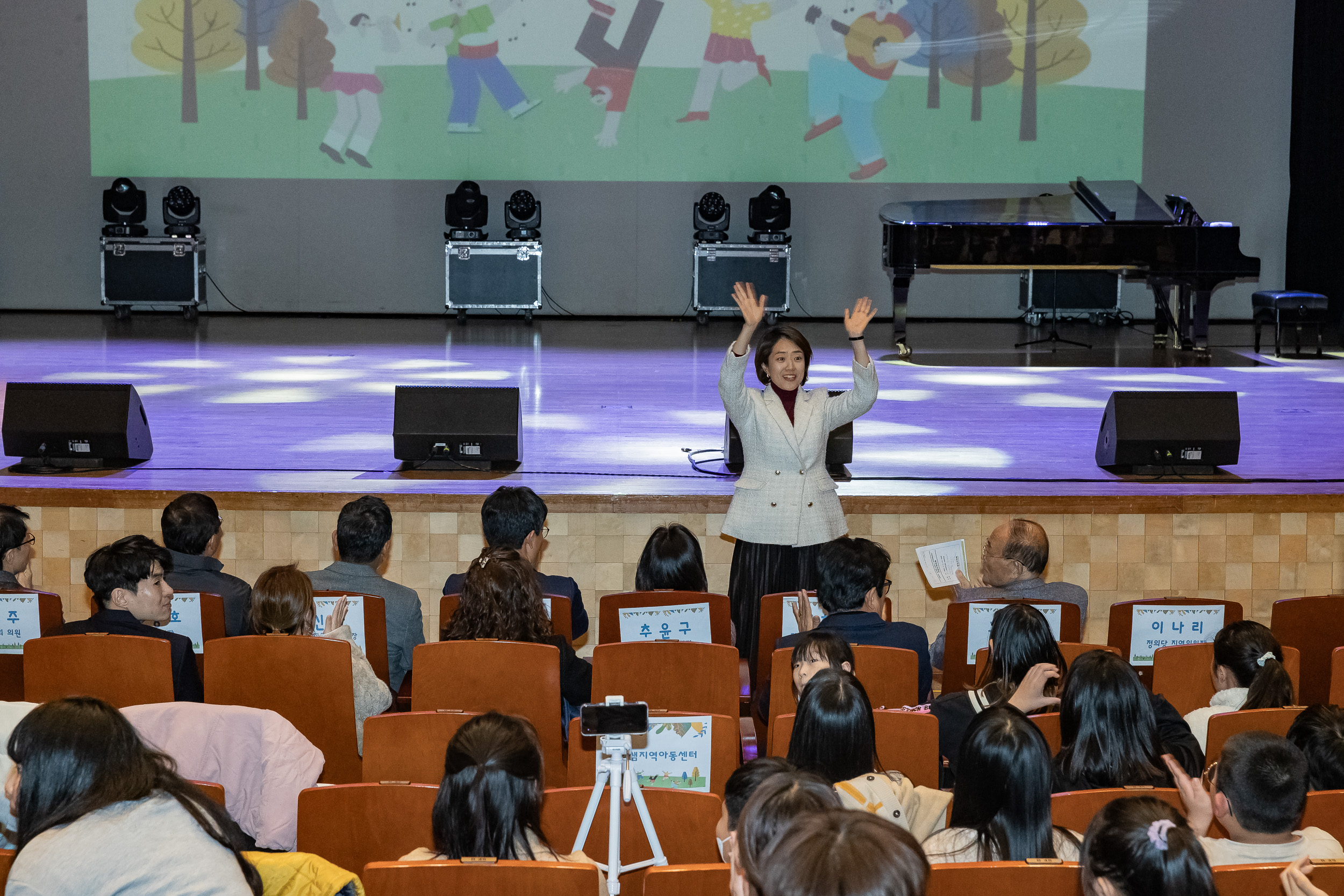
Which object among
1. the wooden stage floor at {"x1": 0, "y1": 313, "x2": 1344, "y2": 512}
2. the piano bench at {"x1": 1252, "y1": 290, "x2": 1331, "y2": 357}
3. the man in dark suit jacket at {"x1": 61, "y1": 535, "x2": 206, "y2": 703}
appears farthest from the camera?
the piano bench at {"x1": 1252, "y1": 290, "x2": 1331, "y2": 357}

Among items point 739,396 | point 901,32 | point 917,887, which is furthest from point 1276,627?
point 901,32

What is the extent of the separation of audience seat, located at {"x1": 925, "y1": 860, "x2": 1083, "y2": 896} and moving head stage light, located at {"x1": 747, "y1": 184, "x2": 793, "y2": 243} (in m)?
11.5

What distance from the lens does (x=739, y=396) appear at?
13.7 ft

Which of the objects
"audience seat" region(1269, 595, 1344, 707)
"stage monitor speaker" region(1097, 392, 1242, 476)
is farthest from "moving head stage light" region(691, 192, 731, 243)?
"audience seat" region(1269, 595, 1344, 707)

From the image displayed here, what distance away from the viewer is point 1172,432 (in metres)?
6.00

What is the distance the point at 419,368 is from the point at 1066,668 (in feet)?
23.3

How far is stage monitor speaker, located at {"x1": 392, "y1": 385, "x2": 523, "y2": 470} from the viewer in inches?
238

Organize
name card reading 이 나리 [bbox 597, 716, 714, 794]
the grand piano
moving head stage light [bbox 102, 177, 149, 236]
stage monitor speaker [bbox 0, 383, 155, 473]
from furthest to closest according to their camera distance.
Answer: moving head stage light [bbox 102, 177, 149, 236] → the grand piano → stage monitor speaker [bbox 0, 383, 155, 473] → name card reading 이 나리 [bbox 597, 716, 714, 794]

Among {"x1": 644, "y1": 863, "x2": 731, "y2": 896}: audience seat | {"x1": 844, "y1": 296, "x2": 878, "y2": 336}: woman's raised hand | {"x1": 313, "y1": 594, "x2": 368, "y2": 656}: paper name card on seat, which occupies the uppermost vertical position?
{"x1": 844, "y1": 296, "x2": 878, "y2": 336}: woman's raised hand

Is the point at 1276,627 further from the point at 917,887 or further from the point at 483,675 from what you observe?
the point at 917,887

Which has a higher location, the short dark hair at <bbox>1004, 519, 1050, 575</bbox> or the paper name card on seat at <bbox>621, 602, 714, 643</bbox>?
the short dark hair at <bbox>1004, 519, 1050, 575</bbox>

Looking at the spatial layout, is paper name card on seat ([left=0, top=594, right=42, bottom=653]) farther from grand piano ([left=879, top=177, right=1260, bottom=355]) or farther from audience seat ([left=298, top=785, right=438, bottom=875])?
grand piano ([left=879, top=177, right=1260, bottom=355])

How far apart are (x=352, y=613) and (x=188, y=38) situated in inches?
450

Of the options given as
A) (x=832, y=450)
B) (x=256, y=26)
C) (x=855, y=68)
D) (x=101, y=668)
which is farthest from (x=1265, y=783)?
(x=256, y=26)
